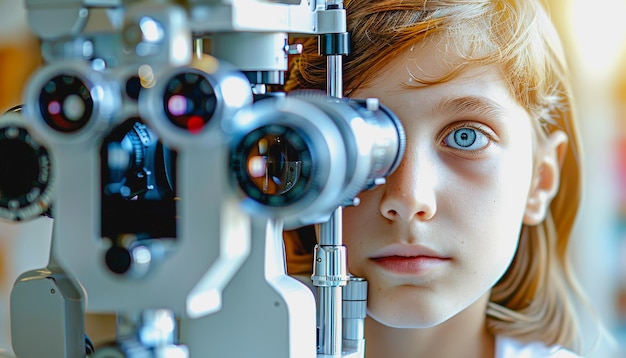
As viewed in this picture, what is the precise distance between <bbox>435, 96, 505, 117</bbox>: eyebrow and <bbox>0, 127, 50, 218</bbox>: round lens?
1.44 feet

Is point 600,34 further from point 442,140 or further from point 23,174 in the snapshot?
point 23,174

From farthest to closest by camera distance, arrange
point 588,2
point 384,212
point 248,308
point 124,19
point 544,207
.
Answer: point 588,2 → point 544,207 → point 384,212 → point 248,308 → point 124,19

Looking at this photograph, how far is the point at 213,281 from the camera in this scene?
29.3 inches

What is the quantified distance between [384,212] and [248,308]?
23 cm

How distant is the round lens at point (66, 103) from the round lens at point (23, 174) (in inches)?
3.2

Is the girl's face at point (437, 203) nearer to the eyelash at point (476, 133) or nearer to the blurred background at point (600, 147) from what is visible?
the eyelash at point (476, 133)

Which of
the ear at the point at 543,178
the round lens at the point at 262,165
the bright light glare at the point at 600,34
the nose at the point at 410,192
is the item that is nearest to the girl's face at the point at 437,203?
the nose at the point at 410,192

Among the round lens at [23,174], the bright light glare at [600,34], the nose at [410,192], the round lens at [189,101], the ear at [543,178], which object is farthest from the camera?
the bright light glare at [600,34]

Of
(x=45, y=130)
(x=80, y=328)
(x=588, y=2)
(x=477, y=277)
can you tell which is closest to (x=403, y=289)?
(x=477, y=277)

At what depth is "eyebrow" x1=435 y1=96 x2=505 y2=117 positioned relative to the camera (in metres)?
1.03

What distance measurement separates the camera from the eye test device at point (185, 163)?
708 mm

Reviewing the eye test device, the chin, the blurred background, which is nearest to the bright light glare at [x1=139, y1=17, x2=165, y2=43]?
the eye test device

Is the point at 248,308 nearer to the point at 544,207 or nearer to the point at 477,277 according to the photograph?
the point at 477,277

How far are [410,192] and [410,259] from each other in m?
0.08
